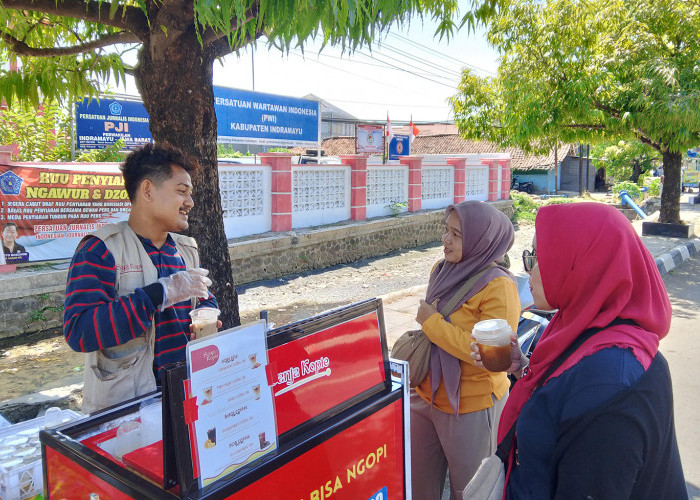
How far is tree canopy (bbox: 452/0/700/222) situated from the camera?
29.9ft

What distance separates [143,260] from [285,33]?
1010 millimetres

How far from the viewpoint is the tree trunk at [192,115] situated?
2990 mm

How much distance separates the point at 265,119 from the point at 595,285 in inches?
432

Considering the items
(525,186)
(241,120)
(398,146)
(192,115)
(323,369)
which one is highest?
(241,120)

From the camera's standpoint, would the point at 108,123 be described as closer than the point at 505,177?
Yes

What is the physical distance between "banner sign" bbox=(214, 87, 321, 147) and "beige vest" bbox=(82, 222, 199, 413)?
9085 millimetres

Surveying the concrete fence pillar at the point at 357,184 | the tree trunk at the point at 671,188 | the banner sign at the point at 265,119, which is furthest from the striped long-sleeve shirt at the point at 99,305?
the tree trunk at the point at 671,188

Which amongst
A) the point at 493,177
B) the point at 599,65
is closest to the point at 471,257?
the point at 599,65

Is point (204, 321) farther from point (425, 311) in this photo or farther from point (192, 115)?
point (192, 115)

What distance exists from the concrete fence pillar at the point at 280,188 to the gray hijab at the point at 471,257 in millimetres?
7571

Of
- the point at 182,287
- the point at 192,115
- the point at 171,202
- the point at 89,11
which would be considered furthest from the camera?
the point at 192,115

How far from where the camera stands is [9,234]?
6.41 m

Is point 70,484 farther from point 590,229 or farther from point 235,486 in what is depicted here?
point 590,229

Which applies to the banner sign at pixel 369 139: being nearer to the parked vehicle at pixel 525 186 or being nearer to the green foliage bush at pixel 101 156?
the green foliage bush at pixel 101 156
